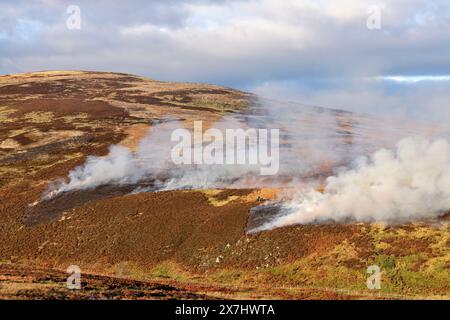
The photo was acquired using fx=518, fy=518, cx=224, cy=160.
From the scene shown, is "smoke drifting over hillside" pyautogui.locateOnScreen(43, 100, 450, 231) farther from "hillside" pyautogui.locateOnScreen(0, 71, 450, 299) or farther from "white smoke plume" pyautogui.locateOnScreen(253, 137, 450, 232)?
"hillside" pyautogui.locateOnScreen(0, 71, 450, 299)

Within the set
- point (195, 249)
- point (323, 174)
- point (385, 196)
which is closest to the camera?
point (195, 249)

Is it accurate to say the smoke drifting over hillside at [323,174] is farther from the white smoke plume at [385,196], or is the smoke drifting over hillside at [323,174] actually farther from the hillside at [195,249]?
the hillside at [195,249]

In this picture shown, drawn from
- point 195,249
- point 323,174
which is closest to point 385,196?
point 195,249

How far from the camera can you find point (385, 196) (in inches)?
2381

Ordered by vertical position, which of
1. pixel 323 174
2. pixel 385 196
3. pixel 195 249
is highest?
pixel 385 196

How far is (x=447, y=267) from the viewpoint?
48844mm

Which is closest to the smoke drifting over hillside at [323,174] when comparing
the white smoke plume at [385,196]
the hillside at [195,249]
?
the white smoke plume at [385,196]

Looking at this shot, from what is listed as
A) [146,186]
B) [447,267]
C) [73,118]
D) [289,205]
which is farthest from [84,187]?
[73,118]

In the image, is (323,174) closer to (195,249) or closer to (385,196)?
(385,196)

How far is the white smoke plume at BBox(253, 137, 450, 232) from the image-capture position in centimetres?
5981

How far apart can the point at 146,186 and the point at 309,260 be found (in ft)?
125

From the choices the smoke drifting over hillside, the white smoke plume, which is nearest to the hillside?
the white smoke plume

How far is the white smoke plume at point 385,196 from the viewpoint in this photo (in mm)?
59812

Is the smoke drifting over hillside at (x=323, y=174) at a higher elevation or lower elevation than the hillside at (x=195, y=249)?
higher
